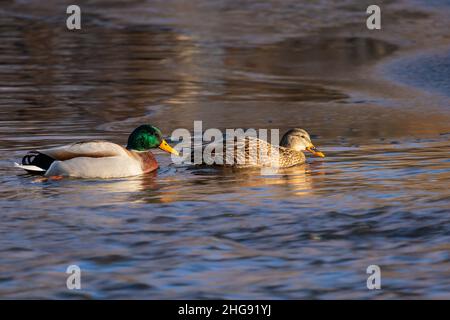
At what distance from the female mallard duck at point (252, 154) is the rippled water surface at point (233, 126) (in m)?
Result: 0.23

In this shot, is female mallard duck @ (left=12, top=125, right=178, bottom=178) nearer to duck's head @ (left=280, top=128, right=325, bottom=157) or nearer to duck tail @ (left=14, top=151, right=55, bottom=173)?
duck tail @ (left=14, top=151, right=55, bottom=173)

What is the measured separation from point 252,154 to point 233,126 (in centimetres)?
305

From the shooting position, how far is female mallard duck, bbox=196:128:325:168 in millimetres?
12320

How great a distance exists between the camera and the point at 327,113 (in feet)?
54.1

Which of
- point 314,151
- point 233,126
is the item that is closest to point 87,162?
point 314,151

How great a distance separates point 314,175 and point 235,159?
100cm

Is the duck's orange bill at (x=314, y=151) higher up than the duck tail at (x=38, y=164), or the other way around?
the duck's orange bill at (x=314, y=151)

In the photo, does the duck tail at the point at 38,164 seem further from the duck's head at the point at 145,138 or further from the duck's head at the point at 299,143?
the duck's head at the point at 299,143

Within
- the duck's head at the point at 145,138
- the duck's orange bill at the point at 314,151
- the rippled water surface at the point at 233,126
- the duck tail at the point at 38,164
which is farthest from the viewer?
the duck's orange bill at the point at 314,151

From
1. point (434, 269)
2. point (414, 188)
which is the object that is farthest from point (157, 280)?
point (414, 188)

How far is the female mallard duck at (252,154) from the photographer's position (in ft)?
40.4

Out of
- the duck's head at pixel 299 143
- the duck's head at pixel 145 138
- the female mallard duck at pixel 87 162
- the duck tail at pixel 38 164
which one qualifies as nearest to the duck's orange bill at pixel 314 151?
the duck's head at pixel 299 143

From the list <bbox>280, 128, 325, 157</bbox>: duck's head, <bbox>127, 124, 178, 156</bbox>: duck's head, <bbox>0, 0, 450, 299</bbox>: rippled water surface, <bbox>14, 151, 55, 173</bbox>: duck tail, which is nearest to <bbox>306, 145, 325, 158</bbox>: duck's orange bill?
<bbox>280, 128, 325, 157</bbox>: duck's head

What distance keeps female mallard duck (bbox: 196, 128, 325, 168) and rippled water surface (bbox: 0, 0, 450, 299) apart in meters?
0.23
